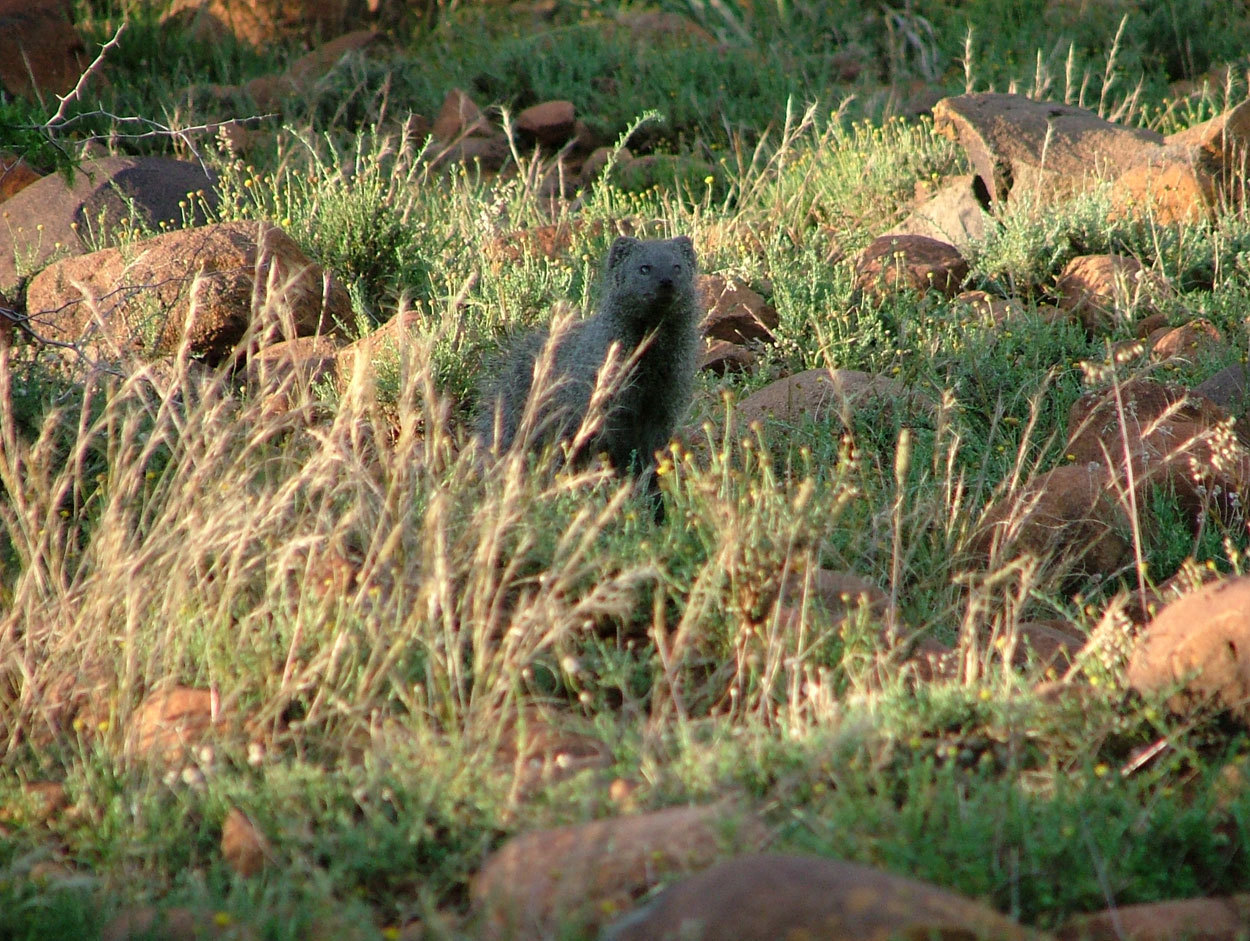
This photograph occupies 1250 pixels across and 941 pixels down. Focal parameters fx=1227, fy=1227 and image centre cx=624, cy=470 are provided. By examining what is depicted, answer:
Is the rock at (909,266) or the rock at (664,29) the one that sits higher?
the rock at (664,29)

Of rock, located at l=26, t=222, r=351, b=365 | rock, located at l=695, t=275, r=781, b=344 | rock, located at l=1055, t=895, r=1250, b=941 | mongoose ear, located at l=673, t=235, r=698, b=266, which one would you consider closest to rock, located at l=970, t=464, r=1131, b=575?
mongoose ear, located at l=673, t=235, r=698, b=266

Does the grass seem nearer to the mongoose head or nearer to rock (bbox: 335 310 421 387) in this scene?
rock (bbox: 335 310 421 387)

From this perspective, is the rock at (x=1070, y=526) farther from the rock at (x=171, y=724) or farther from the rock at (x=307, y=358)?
the rock at (x=307, y=358)

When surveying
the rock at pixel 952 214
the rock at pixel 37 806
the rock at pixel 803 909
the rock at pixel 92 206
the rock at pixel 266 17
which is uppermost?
the rock at pixel 266 17

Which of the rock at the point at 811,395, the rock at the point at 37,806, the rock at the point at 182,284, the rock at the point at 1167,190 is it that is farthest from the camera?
the rock at the point at 1167,190

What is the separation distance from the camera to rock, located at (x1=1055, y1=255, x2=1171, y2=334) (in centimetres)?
644

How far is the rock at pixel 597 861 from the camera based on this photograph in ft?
7.59

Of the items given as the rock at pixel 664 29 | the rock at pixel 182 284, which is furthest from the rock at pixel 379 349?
the rock at pixel 664 29

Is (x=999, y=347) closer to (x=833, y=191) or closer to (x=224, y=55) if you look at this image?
(x=833, y=191)

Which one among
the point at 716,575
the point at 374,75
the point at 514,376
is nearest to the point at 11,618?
the point at 716,575

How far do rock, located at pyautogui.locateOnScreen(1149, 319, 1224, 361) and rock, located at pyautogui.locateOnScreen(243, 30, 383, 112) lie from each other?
7.39m

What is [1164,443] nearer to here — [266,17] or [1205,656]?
[1205,656]

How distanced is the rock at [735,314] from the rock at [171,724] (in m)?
4.12

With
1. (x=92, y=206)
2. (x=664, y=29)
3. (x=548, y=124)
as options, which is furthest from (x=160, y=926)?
(x=664, y=29)
